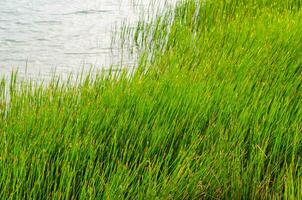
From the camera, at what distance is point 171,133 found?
2887 mm

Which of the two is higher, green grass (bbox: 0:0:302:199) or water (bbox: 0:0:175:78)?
green grass (bbox: 0:0:302:199)

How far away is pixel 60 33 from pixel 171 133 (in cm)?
300

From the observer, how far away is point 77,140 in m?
2.68

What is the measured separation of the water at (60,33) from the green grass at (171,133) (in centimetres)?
123

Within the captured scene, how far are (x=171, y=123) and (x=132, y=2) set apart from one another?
385 centimetres

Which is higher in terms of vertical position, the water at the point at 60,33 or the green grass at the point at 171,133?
the green grass at the point at 171,133

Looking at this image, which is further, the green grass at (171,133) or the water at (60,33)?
the water at (60,33)

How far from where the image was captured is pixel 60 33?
18.4 ft

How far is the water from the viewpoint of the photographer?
4996mm

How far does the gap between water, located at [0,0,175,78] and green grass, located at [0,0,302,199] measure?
4.05ft

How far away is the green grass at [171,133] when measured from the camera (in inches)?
96.7

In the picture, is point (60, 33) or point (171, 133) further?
point (60, 33)

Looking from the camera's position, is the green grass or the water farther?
the water

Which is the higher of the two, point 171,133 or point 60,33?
point 171,133
